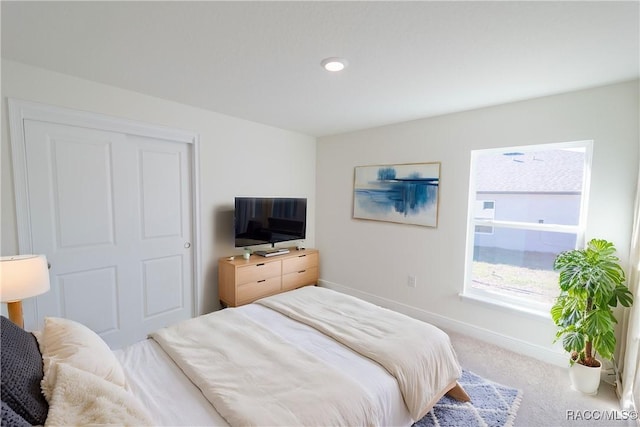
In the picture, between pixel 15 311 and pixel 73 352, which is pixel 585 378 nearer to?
pixel 73 352

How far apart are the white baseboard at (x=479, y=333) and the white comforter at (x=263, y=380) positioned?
205 cm

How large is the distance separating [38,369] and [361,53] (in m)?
2.16

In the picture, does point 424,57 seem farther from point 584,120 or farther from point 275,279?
point 275,279

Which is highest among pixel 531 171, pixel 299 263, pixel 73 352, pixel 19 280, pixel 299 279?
pixel 531 171

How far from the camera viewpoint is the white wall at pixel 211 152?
1992mm

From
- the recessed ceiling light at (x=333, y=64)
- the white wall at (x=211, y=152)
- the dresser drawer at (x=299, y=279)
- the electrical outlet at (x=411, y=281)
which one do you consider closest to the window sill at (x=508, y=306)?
the electrical outlet at (x=411, y=281)

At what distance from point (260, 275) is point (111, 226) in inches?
58.6

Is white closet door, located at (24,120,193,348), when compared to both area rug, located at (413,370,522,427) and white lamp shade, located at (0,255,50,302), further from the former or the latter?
area rug, located at (413,370,522,427)

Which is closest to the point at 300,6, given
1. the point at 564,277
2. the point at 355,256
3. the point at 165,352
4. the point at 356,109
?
the point at 356,109

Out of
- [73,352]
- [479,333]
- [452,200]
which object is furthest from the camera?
[452,200]

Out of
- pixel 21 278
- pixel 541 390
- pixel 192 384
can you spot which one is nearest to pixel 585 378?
pixel 541 390

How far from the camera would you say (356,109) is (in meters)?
2.86

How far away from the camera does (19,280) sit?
4.92ft

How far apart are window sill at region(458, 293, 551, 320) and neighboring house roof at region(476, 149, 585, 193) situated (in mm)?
1093
